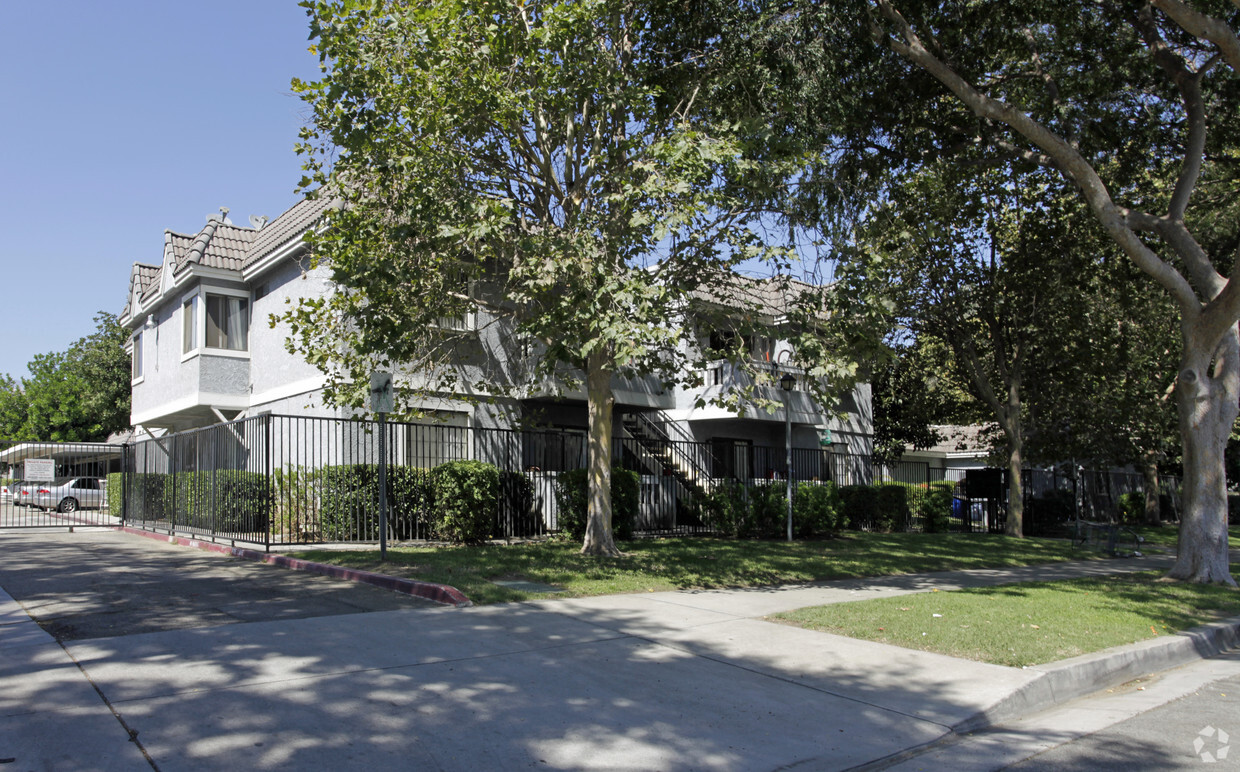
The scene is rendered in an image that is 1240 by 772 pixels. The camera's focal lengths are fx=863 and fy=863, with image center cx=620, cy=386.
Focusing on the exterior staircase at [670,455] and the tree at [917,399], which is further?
the tree at [917,399]

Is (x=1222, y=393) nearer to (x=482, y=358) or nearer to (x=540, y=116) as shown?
(x=540, y=116)

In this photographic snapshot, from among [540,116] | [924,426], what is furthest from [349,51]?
[924,426]

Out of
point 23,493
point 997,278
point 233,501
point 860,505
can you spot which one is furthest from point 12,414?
point 997,278

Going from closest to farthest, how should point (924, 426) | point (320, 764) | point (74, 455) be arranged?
point (320, 764)
point (74, 455)
point (924, 426)

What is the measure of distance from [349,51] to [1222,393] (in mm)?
14100

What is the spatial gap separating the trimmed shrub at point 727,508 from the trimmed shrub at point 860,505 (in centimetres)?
534

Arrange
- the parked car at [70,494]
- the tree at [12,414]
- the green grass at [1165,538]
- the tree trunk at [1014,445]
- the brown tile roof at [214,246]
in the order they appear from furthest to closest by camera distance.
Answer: the tree at [12,414], the parked car at [70,494], the tree trunk at [1014,445], the green grass at [1165,538], the brown tile roof at [214,246]

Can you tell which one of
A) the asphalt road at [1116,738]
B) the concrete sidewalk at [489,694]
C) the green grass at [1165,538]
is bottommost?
the green grass at [1165,538]

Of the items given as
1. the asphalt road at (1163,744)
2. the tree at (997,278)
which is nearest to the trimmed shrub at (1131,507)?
the tree at (997,278)

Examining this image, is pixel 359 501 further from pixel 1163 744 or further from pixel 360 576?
pixel 1163 744

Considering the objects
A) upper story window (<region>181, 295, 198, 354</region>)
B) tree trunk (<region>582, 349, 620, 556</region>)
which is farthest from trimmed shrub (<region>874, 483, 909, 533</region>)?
upper story window (<region>181, 295, 198, 354</region>)

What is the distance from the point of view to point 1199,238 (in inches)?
835

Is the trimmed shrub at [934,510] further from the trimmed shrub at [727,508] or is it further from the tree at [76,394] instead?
the tree at [76,394]

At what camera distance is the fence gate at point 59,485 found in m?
22.0
